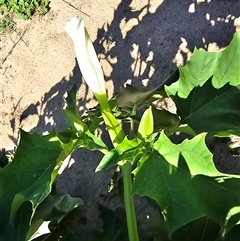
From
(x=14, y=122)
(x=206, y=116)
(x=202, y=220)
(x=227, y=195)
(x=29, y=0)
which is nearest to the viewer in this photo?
(x=227, y=195)

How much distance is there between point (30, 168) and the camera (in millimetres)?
1379

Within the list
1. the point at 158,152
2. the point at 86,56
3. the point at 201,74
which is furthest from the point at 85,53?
the point at 201,74

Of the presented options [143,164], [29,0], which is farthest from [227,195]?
[29,0]

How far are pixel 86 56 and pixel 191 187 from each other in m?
0.40

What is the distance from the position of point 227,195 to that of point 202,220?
493 mm

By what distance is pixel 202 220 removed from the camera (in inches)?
66.6

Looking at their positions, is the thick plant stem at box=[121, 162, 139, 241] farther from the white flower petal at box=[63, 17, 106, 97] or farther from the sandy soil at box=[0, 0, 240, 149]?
the sandy soil at box=[0, 0, 240, 149]

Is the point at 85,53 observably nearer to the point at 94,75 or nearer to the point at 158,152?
the point at 94,75

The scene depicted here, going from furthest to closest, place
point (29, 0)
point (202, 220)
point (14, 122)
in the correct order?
1. point (29, 0)
2. point (14, 122)
3. point (202, 220)

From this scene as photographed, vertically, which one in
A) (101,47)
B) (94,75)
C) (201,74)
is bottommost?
(101,47)

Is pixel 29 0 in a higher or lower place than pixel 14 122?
higher

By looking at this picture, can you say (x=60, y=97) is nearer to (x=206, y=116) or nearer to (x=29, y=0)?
(x=29, y=0)

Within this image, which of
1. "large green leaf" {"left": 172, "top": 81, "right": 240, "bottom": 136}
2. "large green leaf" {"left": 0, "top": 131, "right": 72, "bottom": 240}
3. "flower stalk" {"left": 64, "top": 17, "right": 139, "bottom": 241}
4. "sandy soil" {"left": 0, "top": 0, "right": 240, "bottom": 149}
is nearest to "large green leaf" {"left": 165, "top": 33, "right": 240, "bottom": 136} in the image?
"large green leaf" {"left": 172, "top": 81, "right": 240, "bottom": 136}

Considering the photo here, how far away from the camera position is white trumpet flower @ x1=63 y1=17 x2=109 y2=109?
1275mm
